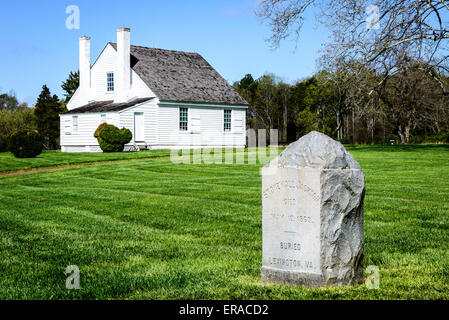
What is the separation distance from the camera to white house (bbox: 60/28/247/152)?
126 feet

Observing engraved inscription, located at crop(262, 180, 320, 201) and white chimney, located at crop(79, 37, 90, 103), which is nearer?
engraved inscription, located at crop(262, 180, 320, 201)

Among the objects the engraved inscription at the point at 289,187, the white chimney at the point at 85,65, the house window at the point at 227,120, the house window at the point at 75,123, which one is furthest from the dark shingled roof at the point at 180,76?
the engraved inscription at the point at 289,187

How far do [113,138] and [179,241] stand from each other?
90.1ft

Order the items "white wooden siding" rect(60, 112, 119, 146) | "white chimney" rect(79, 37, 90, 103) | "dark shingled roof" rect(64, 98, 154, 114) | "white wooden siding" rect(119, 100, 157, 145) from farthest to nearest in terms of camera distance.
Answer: "white chimney" rect(79, 37, 90, 103), "white wooden siding" rect(60, 112, 119, 146), "dark shingled roof" rect(64, 98, 154, 114), "white wooden siding" rect(119, 100, 157, 145)

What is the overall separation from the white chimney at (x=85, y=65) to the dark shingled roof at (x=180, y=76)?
2643mm

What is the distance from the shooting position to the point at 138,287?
590 cm

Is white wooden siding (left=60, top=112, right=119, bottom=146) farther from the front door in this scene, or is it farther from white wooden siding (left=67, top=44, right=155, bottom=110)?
white wooden siding (left=67, top=44, right=155, bottom=110)

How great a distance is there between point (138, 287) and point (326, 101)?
6244 centimetres

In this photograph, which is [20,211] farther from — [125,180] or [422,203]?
[422,203]

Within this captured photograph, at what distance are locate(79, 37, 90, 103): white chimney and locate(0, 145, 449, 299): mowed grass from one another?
2704cm

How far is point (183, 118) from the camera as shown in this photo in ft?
133

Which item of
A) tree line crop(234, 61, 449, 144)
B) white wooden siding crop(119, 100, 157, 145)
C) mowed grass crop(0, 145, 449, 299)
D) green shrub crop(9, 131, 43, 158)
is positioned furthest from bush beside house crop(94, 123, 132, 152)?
mowed grass crop(0, 145, 449, 299)

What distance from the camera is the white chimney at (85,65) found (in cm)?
4225
